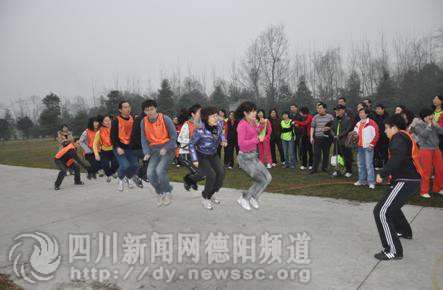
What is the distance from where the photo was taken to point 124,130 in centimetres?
773

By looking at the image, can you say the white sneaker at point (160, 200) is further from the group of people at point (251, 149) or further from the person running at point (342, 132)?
the person running at point (342, 132)

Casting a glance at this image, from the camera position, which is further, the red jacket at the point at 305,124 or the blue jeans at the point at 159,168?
the red jacket at the point at 305,124

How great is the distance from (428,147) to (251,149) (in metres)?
4.08

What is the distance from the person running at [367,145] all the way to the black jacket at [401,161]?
387cm

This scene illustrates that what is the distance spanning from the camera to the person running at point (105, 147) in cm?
944

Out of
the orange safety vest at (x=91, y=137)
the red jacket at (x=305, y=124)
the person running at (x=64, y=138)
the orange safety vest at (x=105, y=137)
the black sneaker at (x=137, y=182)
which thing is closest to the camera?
the black sneaker at (x=137, y=182)

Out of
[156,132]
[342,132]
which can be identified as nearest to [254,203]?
[156,132]

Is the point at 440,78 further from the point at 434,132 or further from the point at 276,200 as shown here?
the point at 276,200

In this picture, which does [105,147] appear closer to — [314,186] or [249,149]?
[249,149]

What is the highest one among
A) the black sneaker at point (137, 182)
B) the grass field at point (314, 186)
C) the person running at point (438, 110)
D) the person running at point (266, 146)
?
the person running at point (438, 110)

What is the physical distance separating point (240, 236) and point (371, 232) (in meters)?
1.96

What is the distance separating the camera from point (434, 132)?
24.1 ft

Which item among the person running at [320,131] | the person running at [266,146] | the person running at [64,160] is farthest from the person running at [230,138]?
the person running at [64,160]

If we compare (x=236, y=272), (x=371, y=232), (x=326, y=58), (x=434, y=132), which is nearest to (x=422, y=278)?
(x=371, y=232)
